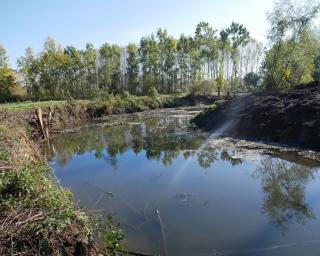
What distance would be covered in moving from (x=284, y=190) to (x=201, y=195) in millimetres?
2332

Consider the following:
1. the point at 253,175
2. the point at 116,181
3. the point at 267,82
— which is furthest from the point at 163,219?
the point at 267,82

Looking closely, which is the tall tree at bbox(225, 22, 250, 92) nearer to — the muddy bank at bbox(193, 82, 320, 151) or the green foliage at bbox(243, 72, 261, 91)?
the green foliage at bbox(243, 72, 261, 91)

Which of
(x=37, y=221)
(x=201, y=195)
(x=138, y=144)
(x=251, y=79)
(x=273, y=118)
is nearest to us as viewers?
(x=37, y=221)

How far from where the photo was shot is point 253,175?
993cm

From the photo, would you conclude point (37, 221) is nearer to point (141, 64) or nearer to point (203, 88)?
point (203, 88)

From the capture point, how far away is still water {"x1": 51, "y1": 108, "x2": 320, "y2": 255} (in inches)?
233

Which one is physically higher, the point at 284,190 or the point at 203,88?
the point at 203,88

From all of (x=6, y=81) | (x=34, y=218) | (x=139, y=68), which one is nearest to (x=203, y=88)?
(x=139, y=68)

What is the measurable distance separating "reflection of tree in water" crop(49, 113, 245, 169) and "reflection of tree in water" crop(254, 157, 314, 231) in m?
1.47

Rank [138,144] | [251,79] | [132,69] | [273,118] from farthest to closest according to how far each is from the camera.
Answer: [251,79] → [132,69] → [138,144] → [273,118]

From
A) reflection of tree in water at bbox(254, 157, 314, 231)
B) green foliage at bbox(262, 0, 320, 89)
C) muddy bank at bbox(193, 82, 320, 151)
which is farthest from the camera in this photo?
green foliage at bbox(262, 0, 320, 89)

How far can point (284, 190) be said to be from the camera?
874 cm

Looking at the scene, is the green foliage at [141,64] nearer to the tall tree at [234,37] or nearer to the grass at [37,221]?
the tall tree at [234,37]

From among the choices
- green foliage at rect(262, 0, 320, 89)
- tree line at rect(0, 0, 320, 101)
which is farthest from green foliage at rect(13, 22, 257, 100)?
green foliage at rect(262, 0, 320, 89)
